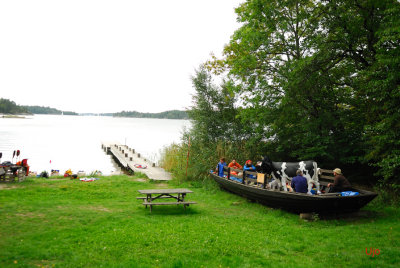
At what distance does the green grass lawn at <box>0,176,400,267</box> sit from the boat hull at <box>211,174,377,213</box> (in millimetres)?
277

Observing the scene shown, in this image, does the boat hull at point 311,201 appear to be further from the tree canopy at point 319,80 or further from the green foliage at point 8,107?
the green foliage at point 8,107

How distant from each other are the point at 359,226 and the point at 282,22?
31.5 ft

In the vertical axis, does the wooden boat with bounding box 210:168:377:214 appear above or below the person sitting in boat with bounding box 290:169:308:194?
below

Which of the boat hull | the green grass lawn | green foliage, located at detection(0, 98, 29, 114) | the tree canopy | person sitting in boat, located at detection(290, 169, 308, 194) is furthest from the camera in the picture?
green foliage, located at detection(0, 98, 29, 114)

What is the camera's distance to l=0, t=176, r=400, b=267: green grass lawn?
4746 millimetres

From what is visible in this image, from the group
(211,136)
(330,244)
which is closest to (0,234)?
(330,244)

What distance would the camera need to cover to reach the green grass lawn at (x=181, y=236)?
4746mm

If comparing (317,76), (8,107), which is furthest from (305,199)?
(8,107)

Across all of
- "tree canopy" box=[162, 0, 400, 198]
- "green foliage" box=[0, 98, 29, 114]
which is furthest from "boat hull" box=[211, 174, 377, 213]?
"green foliage" box=[0, 98, 29, 114]

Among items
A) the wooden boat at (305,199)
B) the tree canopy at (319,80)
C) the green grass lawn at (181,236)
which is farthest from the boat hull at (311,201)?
the tree canopy at (319,80)

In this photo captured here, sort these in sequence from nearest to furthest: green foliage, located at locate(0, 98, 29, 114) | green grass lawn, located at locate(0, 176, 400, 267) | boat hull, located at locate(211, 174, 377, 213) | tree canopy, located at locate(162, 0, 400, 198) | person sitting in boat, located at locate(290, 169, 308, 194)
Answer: green grass lawn, located at locate(0, 176, 400, 267) < boat hull, located at locate(211, 174, 377, 213) < person sitting in boat, located at locate(290, 169, 308, 194) < tree canopy, located at locate(162, 0, 400, 198) < green foliage, located at locate(0, 98, 29, 114)

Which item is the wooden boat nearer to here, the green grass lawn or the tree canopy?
the green grass lawn

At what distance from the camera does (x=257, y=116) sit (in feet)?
44.2

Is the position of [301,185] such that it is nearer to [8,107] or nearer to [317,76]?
[317,76]
